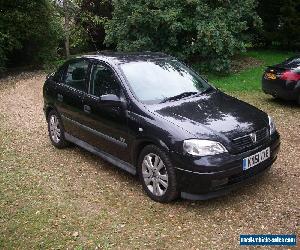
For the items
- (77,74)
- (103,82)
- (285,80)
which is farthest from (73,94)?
(285,80)

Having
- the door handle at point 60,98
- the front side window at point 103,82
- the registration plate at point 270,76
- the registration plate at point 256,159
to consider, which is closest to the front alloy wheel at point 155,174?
the registration plate at point 256,159

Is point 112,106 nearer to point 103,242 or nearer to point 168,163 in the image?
point 168,163

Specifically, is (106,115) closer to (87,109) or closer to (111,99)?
(111,99)

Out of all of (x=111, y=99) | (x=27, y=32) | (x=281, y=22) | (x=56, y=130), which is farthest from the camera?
(x=281, y=22)

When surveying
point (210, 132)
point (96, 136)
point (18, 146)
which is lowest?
point (18, 146)

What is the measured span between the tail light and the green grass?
2.12 m

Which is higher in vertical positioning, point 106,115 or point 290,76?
point 106,115

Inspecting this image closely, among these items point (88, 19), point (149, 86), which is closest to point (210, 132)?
point (149, 86)

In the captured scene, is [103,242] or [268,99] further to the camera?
[268,99]

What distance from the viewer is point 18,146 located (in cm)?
802

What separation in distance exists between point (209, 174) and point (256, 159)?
71 centimetres

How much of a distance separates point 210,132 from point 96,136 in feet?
6.46

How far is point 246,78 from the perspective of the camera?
504 inches

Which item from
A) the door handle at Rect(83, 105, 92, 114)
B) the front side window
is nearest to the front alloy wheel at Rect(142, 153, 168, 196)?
the front side window
